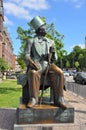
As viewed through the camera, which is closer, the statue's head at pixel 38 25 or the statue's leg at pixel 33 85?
the statue's leg at pixel 33 85

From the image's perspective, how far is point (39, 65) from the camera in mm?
7457

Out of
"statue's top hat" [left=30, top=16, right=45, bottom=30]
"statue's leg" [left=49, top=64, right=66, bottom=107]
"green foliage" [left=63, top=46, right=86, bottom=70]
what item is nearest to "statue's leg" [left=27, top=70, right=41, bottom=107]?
"statue's leg" [left=49, top=64, right=66, bottom=107]

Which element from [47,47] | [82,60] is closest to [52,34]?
[47,47]

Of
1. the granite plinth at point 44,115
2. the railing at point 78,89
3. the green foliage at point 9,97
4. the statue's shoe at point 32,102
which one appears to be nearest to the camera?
the granite plinth at point 44,115

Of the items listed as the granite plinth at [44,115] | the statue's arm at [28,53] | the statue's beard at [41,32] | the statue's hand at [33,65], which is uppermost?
the statue's beard at [41,32]

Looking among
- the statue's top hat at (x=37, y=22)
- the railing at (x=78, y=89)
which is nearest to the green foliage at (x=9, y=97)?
the railing at (x=78, y=89)

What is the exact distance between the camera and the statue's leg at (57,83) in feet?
23.5

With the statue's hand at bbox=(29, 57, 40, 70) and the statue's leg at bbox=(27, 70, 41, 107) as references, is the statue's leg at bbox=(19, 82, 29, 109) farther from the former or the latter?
the statue's hand at bbox=(29, 57, 40, 70)

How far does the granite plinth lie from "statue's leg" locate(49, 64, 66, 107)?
0.69ft

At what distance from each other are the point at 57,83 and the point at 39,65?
67cm

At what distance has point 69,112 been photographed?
710 cm

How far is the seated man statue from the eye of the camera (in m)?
7.15

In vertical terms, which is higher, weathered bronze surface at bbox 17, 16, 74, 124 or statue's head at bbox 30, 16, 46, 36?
statue's head at bbox 30, 16, 46, 36

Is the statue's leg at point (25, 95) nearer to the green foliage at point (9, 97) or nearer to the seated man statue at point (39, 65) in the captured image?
the seated man statue at point (39, 65)
